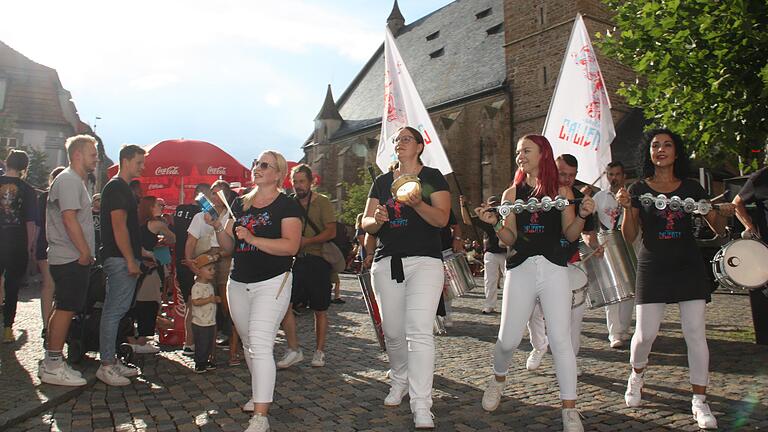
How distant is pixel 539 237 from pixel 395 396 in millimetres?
1536

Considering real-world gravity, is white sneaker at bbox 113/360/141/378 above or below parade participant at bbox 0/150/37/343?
below

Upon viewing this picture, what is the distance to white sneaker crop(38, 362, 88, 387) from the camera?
4.68 m

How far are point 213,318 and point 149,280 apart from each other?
3.86 ft

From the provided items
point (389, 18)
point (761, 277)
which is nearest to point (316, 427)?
point (761, 277)

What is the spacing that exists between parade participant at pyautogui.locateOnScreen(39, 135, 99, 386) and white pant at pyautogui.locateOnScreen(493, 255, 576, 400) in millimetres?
3250

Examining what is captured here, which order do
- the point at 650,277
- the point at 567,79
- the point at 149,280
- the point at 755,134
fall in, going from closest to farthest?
the point at 650,277, the point at 149,280, the point at 755,134, the point at 567,79

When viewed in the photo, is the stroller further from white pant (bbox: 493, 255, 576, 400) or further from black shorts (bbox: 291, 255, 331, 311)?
white pant (bbox: 493, 255, 576, 400)

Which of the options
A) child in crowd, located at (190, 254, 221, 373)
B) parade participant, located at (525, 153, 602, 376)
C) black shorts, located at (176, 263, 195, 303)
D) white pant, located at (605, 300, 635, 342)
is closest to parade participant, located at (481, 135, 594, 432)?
parade participant, located at (525, 153, 602, 376)

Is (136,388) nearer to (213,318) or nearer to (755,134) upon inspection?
(213,318)

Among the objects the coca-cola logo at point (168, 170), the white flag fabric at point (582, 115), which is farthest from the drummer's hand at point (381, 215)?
the coca-cola logo at point (168, 170)

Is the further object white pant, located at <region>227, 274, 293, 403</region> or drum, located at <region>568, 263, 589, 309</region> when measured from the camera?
drum, located at <region>568, 263, 589, 309</region>

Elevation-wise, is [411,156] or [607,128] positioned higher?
[607,128]

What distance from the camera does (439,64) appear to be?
119ft

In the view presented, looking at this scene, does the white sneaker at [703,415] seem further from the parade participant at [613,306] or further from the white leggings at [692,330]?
the parade participant at [613,306]
